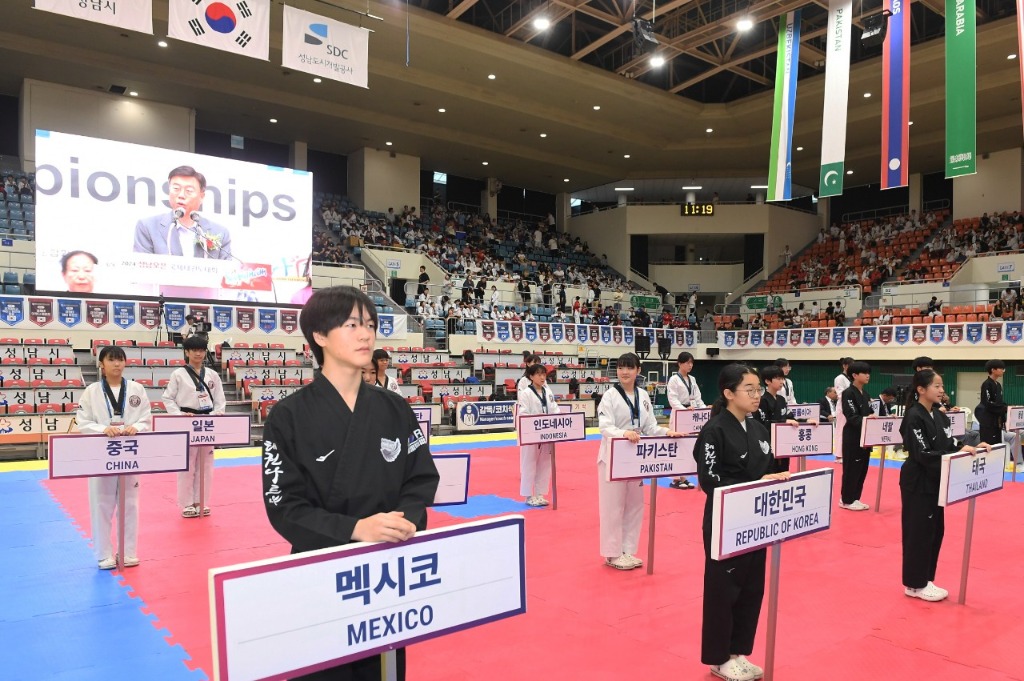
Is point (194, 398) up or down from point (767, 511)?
up

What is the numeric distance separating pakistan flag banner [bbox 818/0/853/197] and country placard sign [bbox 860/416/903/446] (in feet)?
16.0

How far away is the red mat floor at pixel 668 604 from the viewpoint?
12.5 feet

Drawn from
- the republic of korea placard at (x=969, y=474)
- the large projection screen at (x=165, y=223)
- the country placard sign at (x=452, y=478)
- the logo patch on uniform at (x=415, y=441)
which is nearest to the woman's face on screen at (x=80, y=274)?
the large projection screen at (x=165, y=223)

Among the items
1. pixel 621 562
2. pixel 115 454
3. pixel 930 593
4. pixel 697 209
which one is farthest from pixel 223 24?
pixel 697 209

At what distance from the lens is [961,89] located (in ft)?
35.5

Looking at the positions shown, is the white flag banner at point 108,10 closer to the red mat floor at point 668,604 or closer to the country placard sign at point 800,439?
→ the red mat floor at point 668,604

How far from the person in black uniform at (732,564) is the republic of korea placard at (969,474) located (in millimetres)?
1602

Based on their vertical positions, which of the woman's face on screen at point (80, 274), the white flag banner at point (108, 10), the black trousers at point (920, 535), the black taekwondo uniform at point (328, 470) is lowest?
the black trousers at point (920, 535)

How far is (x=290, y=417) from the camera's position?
79.8 inches

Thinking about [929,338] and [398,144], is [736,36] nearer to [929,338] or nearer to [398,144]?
[929,338]

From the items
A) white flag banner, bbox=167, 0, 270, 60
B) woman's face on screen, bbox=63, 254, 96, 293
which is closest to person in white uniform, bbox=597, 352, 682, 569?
white flag banner, bbox=167, 0, 270, 60

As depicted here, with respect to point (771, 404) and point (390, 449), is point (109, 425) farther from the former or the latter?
point (771, 404)

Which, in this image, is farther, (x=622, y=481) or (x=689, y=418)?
(x=689, y=418)

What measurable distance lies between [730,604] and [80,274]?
619 inches
